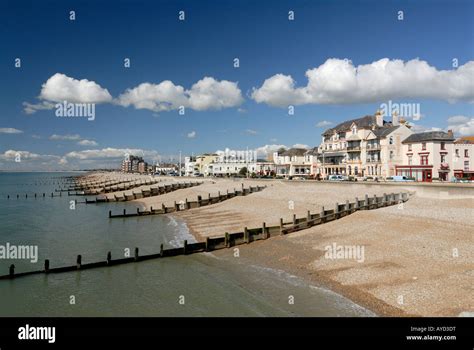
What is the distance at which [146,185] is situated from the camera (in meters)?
108

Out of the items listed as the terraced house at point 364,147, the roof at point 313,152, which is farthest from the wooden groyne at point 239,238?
the roof at point 313,152

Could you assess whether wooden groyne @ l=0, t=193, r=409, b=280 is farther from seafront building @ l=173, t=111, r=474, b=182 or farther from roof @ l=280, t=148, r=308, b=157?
roof @ l=280, t=148, r=308, b=157

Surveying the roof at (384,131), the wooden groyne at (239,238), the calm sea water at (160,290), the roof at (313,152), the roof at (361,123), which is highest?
the roof at (361,123)

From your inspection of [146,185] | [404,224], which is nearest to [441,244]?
[404,224]

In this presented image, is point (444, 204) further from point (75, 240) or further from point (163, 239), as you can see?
point (75, 240)

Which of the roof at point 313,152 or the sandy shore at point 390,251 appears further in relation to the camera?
the roof at point 313,152

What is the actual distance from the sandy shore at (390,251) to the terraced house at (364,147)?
24.7 meters

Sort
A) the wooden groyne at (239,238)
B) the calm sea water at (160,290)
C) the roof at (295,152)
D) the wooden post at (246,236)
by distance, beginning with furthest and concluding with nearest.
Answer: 1. the roof at (295,152)
2. the wooden post at (246,236)
3. the wooden groyne at (239,238)
4. the calm sea water at (160,290)

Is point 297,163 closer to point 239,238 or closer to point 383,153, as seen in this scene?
point 383,153

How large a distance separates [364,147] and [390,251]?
53560 mm

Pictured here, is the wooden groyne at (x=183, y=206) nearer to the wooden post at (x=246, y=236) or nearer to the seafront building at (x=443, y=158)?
the wooden post at (x=246, y=236)

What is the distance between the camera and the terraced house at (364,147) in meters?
66.1

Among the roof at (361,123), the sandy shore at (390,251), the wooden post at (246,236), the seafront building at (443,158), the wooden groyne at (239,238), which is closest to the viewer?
the sandy shore at (390,251)
